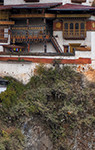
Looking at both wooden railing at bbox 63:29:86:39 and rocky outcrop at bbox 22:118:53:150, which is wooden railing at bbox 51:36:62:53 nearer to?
wooden railing at bbox 63:29:86:39

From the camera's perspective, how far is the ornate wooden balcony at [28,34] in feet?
131

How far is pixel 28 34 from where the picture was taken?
131ft

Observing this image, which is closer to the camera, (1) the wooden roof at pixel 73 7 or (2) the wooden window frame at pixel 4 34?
(1) the wooden roof at pixel 73 7

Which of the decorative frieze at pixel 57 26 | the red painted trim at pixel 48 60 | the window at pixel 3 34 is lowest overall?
the red painted trim at pixel 48 60

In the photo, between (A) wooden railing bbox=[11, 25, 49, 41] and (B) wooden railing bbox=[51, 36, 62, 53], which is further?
(B) wooden railing bbox=[51, 36, 62, 53]

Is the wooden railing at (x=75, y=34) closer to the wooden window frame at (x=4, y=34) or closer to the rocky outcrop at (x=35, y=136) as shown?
the wooden window frame at (x=4, y=34)

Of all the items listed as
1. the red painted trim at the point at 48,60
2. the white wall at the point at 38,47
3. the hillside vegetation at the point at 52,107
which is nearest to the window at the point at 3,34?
the white wall at the point at 38,47

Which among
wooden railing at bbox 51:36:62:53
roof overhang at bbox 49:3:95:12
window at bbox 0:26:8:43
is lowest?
wooden railing at bbox 51:36:62:53

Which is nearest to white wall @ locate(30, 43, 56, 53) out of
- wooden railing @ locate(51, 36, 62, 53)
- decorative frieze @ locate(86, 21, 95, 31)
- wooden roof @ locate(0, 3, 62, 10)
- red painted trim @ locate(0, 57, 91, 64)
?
wooden railing @ locate(51, 36, 62, 53)

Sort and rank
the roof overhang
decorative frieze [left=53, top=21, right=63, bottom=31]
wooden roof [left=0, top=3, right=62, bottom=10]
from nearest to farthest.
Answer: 1. wooden roof [left=0, top=3, right=62, bottom=10]
2. the roof overhang
3. decorative frieze [left=53, top=21, right=63, bottom=31]

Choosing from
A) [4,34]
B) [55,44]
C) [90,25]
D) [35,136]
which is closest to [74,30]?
[90,25]

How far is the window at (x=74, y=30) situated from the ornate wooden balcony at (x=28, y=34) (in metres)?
2.39

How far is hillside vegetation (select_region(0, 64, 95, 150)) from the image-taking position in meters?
28.8

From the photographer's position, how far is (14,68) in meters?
34.1
